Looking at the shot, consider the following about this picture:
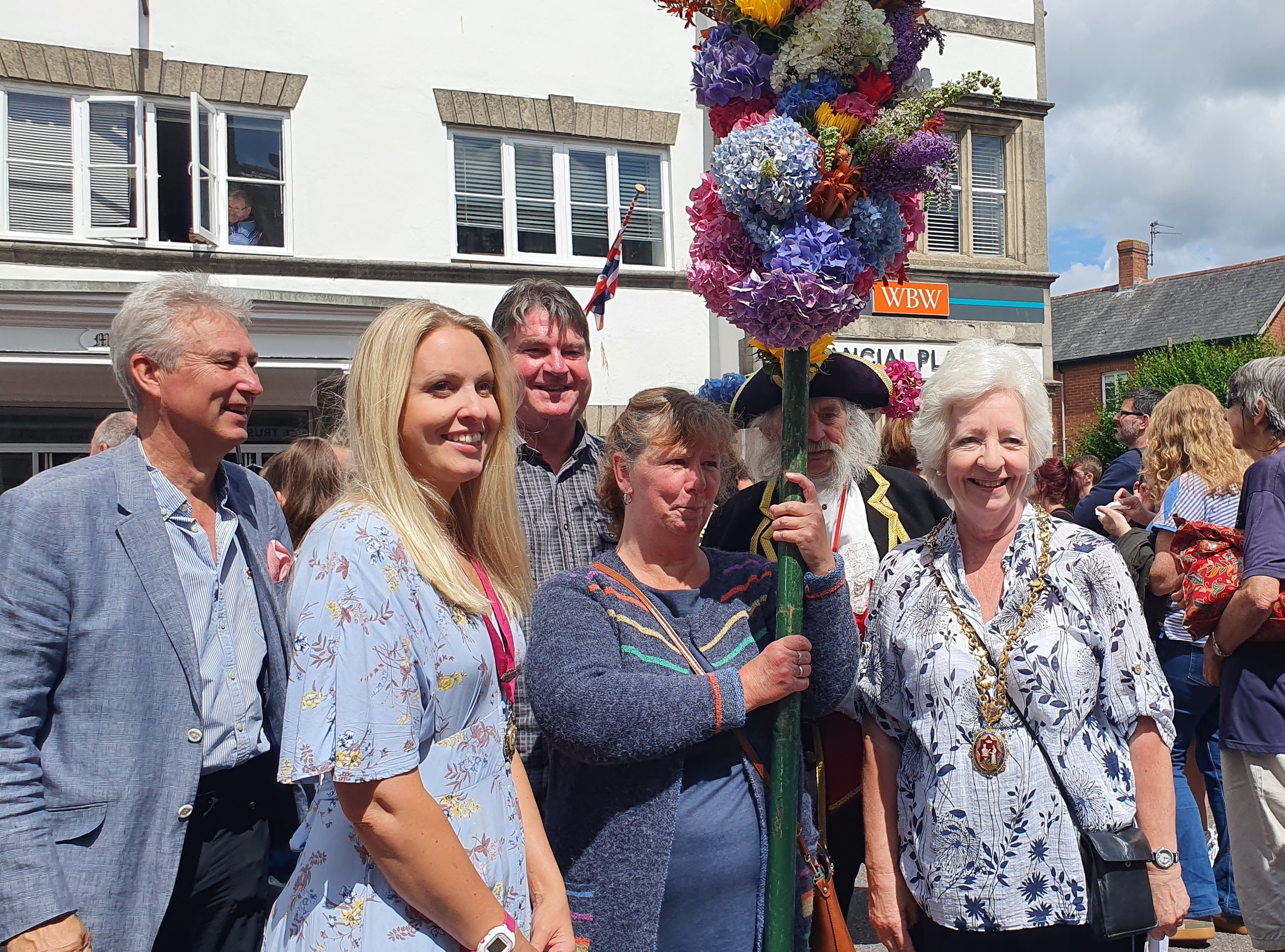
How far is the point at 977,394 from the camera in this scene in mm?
2340

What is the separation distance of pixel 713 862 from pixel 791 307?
119 centimetres

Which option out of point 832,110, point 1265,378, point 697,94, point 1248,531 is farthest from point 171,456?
point 1265,378

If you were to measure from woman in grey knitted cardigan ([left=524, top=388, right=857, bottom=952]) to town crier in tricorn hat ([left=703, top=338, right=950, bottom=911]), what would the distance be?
1.96 ft

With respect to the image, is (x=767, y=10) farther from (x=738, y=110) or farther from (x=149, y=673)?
(x=149, y=673)

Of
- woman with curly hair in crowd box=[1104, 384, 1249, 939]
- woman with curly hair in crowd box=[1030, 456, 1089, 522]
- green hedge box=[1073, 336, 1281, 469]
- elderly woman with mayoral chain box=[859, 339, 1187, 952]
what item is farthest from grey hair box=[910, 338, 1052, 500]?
green hedge box=[1073, 336, 1281, 469]

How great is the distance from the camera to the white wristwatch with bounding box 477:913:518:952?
1683 millimetres

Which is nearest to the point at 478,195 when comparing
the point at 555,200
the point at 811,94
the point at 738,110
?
the point at 555,200

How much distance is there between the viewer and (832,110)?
82.7 inches

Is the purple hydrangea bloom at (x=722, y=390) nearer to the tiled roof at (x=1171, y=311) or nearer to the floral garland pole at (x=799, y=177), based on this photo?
the floral garland pole at (x=799, y=177)

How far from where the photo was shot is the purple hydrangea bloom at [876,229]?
211cm

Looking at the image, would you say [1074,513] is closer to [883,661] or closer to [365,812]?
[883,661]

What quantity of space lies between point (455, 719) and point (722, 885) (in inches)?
31.1

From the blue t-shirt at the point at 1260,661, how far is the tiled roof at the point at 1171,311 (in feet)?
93.9

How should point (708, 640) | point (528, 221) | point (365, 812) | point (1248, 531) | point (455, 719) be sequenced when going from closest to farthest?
point (365, 812) → point (455, 719) → point (708, 640) → point (1248, 531) → point (528, 221)
